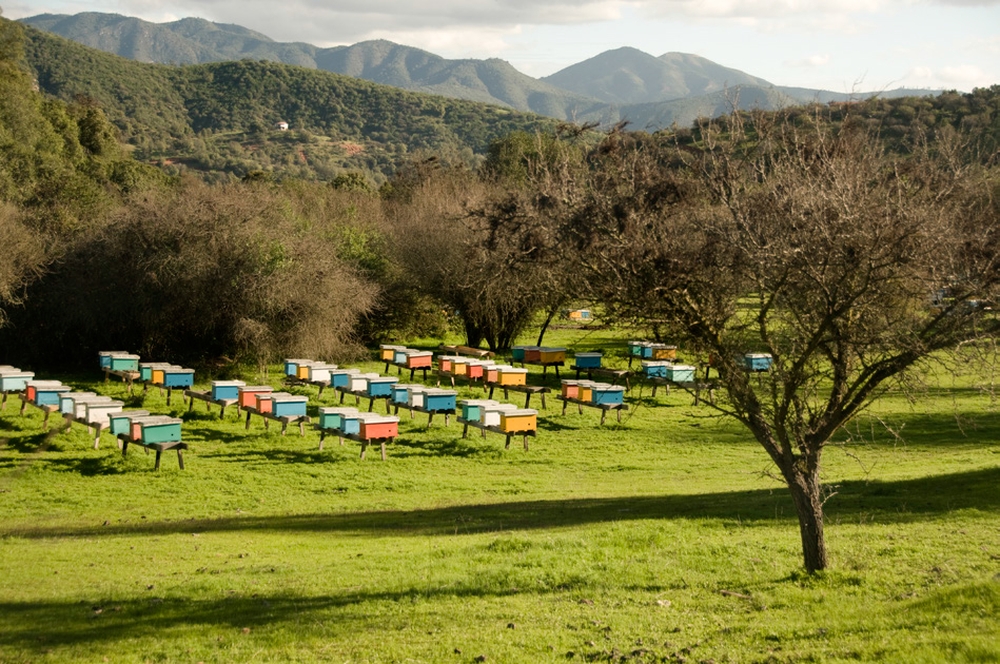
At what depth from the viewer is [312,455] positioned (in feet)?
Result: 68.4

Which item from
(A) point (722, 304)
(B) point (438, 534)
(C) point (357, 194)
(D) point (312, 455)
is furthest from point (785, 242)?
(C) point (357, 194)

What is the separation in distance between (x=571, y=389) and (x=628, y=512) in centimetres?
1026

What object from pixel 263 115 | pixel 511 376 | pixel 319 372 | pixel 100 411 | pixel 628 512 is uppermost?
pixel 263 115

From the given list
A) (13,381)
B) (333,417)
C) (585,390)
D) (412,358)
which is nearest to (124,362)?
(13,381)

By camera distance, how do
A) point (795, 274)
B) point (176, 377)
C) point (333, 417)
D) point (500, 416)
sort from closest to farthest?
point (795, 274) < point (333, 417) < point (500, 416) < point (176, 377)

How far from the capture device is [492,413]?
21969mm

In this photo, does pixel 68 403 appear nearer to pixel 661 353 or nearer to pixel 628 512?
pixel 628 512

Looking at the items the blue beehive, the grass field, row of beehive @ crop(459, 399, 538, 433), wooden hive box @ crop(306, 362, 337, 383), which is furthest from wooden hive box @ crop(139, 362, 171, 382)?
row of beehive @ crop(459, 399, 538, 433)

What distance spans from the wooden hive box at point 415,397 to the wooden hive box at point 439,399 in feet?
0.98

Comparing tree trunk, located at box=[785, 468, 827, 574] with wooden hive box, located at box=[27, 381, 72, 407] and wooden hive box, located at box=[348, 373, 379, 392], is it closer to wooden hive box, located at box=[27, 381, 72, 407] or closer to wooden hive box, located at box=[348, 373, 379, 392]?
wooden hive box, located at box=[348, 373, 379, 392]

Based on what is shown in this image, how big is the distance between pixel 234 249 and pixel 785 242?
83.1 ft

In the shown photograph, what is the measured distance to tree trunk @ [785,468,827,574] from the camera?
1045cm

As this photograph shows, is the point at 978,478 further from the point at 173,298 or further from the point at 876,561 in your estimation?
the point at 173,298

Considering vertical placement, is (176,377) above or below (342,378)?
below
